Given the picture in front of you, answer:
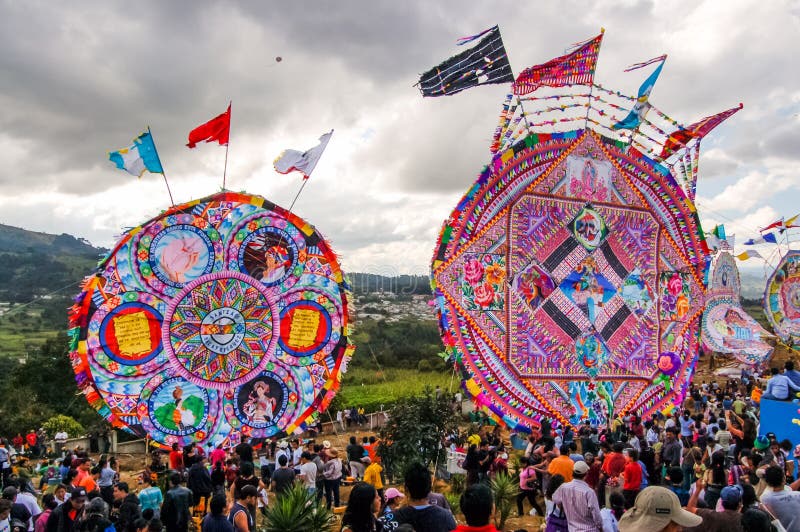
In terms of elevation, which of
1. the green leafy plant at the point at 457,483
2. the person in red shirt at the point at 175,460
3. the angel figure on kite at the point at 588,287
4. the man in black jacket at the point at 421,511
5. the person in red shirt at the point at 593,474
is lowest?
the green leafy plant at the point at 457,483

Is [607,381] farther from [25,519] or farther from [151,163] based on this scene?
[25,519]

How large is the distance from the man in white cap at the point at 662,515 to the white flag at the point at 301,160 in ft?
30.2

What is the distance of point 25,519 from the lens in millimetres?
6621

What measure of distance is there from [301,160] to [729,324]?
77.1ft

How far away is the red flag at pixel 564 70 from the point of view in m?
13.6

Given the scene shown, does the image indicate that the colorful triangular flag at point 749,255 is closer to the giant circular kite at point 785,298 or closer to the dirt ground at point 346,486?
the giant circular kite at point 785,298

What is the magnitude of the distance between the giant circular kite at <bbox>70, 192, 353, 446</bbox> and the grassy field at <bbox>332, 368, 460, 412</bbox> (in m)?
7.90

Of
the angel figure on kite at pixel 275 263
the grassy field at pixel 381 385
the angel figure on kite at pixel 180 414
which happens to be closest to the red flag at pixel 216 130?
the angel figure on kite at pixel 275 263

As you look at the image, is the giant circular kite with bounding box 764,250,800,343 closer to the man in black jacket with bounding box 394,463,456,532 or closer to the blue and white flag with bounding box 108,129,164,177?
the blue and white flag with bounding box 108,129,164,177

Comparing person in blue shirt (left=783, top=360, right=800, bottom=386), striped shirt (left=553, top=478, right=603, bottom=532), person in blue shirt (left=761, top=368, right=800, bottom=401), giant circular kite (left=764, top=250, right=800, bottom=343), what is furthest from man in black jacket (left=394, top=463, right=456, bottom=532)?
giant circular kite (left=764, top=250, right=800, bottom=343)

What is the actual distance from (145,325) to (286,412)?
10.2ft

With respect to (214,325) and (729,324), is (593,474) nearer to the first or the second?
(214,325)

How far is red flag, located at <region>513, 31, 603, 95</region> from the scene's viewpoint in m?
13.6

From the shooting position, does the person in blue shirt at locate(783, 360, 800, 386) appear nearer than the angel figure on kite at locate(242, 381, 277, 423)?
Yes
